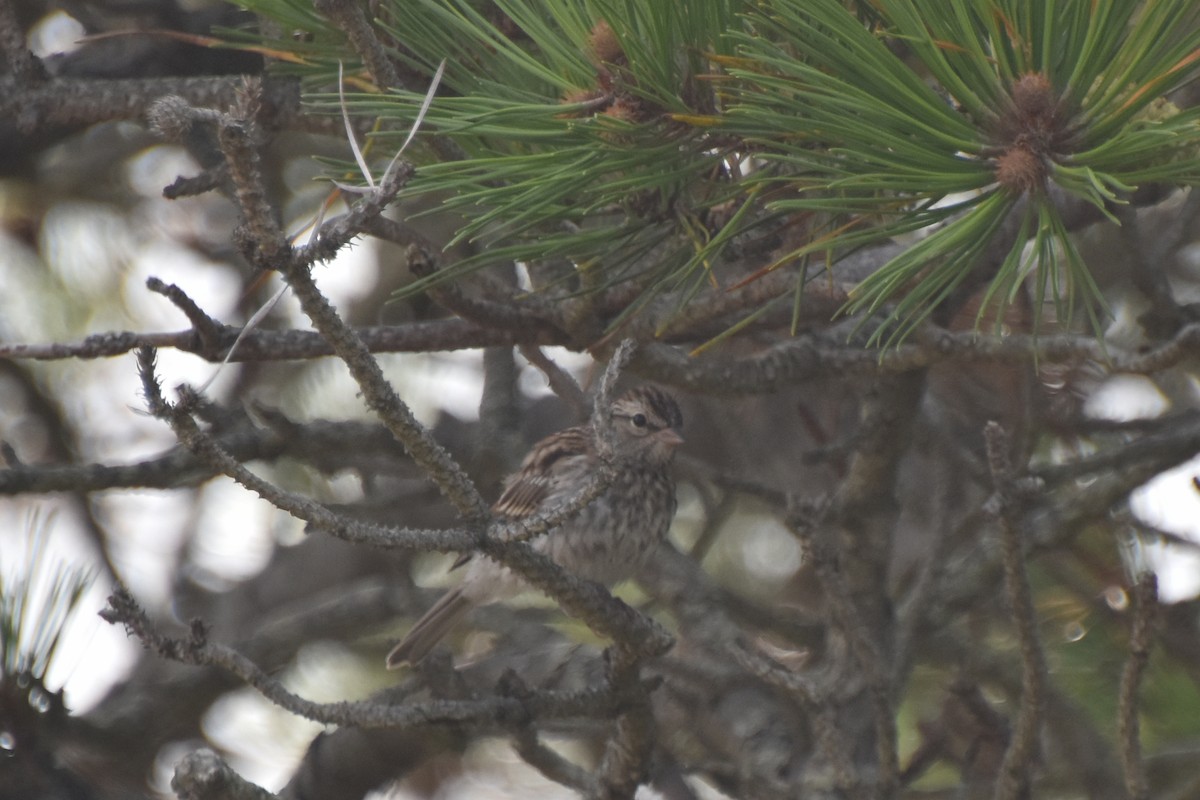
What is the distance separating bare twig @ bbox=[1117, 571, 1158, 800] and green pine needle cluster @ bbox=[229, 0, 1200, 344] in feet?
2.07

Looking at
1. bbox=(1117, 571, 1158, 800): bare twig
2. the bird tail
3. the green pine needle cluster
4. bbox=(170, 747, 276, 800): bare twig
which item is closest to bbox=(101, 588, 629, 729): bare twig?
bbox=(170, 747, 276, 800): bare twig

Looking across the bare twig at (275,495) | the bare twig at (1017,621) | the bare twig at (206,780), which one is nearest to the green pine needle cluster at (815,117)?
the bare twig at (1017,621)

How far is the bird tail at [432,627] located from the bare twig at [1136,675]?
2.35 meters

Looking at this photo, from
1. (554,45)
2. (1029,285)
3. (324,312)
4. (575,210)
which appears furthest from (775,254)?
(1029,285)

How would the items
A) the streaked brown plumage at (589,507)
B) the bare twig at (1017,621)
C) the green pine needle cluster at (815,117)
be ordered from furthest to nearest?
1. the streaked brown plumage at (589,507)
2. the bare twig at (1017,621)
3. the green pine needle cluster at (815,117)

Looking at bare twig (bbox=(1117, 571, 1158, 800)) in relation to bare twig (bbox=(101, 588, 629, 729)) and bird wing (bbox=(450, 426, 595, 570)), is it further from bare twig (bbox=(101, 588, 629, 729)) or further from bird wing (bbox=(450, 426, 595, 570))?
bird wing (bbox=(450, 426, 595, 570))

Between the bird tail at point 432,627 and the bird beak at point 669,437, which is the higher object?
the bird beak at point 669,437

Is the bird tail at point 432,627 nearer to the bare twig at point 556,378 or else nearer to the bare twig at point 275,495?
the bare twig at point 556,378

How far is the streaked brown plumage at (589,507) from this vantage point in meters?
4.26

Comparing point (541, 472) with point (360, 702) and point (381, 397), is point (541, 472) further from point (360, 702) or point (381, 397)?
point (381, 397)

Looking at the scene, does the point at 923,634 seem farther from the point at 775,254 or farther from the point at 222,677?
the point at 222,677

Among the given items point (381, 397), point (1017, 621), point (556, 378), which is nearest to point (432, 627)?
point (556, 378)

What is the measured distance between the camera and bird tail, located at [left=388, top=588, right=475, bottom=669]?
455 cm

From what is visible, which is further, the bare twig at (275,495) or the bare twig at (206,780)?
the bare twig at (206,780)
